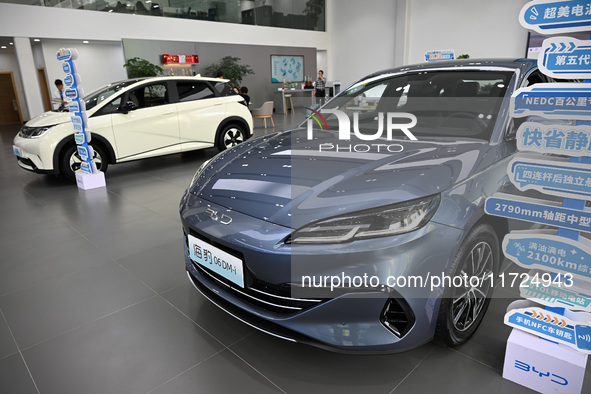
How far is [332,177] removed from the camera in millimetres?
1697

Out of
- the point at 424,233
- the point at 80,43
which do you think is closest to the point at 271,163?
the point at 424,233

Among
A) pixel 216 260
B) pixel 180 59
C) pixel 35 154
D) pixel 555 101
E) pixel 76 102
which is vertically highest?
pixel 180 59

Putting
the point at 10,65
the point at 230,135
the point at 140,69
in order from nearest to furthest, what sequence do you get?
the point at 230,135, the point at 140,69, the point at 10,65

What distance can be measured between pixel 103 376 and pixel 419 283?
1.47 m

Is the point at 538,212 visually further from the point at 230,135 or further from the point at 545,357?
the point at 230,135

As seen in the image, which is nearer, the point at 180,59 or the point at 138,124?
the point at 138,124

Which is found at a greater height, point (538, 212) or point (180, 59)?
point (180, 59)

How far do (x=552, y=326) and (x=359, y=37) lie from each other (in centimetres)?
1784

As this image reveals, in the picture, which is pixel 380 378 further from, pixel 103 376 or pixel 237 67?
pixel 237 67

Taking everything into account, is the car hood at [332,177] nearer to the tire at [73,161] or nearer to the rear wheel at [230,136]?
the tire at [73,161]

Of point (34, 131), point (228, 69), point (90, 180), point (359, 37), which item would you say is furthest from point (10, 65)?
point (359, 37)

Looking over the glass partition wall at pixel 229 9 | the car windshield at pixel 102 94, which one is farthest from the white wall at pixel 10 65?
the car windshield at pixel 102 94

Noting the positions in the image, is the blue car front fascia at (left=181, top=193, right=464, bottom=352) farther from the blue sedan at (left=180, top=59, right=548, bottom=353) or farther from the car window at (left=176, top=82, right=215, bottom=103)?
the car window at (left=176, top=82, right=215, bottom=103)

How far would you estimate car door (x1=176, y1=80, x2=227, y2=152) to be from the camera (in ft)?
19.9
